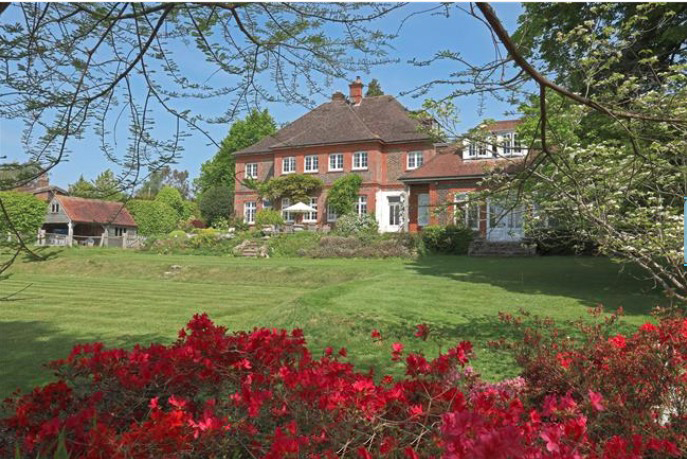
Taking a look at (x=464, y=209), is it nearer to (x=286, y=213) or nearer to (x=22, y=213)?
(x=22, y=213)

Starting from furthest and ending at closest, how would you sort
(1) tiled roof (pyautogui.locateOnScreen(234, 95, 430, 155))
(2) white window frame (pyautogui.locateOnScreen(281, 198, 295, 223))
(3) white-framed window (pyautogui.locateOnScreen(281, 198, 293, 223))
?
(3) white-framed window (pyautogui.locateOnScreen(281, 198, 293, 223)) < (2) white window frame (pyautogui.locateOnScreen(281, 198, 295, 223)) < (1) tiled roof (pyautogui.locateOnScreen(234, 95, 430, 155))

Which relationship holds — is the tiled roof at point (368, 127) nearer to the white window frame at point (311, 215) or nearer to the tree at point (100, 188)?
the white window frame at point (311, 215)

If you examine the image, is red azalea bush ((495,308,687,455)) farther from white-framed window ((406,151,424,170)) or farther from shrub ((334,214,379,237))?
white-framed window ((406,151,424,170))

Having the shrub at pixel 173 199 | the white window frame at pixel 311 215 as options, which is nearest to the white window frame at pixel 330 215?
the white window frame at pixel 311 215

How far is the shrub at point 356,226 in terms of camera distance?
26.7 metres

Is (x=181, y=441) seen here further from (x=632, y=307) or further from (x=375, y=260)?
(x=375, y=260)

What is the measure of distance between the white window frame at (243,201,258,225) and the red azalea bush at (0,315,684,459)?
32.9 meters

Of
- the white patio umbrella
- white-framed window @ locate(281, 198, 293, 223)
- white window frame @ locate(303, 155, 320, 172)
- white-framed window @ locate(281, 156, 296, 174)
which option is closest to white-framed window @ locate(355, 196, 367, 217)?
the white patio umbrella

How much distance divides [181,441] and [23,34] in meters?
2.39

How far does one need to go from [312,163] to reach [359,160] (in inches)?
143

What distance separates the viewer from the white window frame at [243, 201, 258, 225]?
35938 millimetres

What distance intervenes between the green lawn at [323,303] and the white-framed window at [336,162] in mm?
15688

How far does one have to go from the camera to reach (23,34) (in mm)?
2787

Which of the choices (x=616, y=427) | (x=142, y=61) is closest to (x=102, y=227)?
(x=142, y=61)
